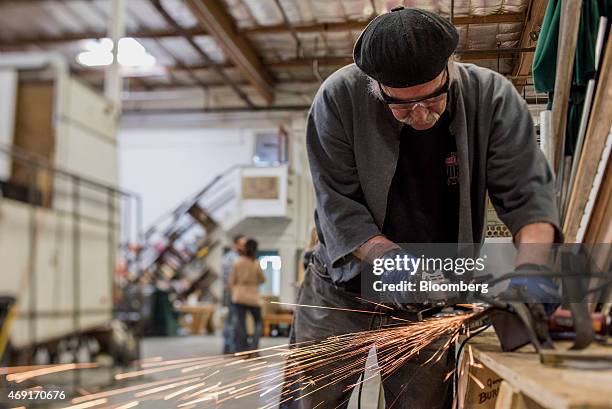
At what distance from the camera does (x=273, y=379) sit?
3.94 ft

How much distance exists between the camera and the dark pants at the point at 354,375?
106cm

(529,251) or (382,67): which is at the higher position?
(382,67)

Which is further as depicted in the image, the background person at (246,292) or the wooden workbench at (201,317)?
the wooden workbench at (201,317)

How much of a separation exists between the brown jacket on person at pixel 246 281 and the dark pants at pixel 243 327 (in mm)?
27

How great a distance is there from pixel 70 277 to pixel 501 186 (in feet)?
5.73

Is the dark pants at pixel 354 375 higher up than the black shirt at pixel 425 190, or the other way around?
the black shirt at pixel 425 190

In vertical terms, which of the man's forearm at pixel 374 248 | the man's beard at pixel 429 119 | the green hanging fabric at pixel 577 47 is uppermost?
the green hanging fabric at pixel 577 47

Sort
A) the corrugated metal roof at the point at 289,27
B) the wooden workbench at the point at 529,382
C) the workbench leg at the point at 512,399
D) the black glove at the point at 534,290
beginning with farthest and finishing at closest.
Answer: the corrugated metal roof at the point at 289,27 → the black glove at the point at 534,290 → the workbench leg at the point at 512,399 → the wooden workbench at the point at 529,382

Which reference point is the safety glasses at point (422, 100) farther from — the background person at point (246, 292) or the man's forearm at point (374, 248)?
the background person at point (246, 292)

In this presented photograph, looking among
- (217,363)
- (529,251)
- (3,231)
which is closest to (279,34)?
(529,251)

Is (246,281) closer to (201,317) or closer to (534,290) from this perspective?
(534,290)

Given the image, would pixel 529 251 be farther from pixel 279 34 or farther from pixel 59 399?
pixel 59 399

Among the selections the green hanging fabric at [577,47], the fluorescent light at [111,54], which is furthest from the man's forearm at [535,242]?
the fluorescent light at [111,54]

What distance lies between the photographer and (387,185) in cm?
98
